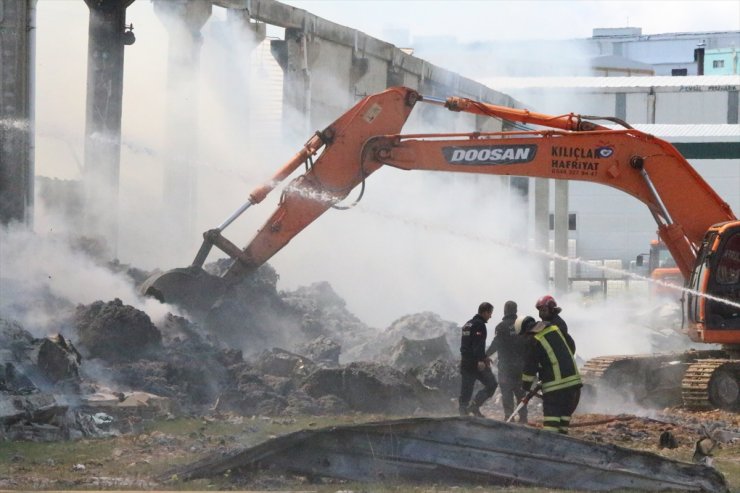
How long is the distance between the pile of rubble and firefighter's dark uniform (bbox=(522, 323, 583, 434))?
4.49 metres

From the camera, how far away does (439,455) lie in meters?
10.2

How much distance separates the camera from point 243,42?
27.8 metres

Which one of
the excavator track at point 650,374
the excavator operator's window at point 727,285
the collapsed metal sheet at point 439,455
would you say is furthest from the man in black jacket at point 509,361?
the collapsed metal sheet at point 439,455

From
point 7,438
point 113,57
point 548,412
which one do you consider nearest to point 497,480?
point 548,412

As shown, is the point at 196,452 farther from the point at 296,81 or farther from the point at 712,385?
the point at 296,81

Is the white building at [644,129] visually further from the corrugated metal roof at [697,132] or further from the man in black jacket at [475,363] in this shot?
the man in black jacket at [475,363]

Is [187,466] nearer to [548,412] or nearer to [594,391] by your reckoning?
[548,412]

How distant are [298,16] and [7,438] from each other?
17.6 metres

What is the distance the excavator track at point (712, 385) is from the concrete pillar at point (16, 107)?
10875 mm

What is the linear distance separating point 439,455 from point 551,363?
1.92 meters

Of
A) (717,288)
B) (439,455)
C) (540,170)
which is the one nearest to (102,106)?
(540,170)

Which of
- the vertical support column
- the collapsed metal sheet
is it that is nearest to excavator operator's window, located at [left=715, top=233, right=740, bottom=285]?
the collapsed metal sheet

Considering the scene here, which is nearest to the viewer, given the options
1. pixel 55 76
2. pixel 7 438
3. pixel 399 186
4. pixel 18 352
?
pixel 7 438

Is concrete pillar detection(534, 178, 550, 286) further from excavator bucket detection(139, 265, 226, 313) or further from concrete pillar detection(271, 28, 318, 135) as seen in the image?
excavator bucket detection(139, 265, 226, 313)
